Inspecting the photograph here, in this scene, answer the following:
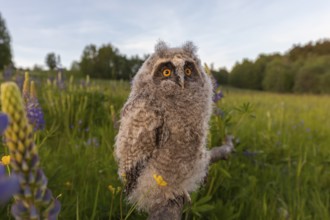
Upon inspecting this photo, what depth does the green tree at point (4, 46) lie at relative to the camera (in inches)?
1491

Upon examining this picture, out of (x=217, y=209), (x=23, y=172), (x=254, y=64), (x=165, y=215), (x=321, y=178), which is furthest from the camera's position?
(x=254, y=64)

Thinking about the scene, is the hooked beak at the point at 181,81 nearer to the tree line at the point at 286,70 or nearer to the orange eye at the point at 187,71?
the orange eye at the point at 187,71

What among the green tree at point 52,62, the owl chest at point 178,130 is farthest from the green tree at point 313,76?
the owl chest at point 178,130

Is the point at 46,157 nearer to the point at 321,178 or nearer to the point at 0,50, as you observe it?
the point at 321,178

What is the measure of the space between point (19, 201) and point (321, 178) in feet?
14.0

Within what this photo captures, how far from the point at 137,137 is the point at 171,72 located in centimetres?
49

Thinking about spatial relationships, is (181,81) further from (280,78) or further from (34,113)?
(280,78)

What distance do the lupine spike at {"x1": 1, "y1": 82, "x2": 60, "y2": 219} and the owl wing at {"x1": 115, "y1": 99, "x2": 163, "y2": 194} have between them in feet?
4.22

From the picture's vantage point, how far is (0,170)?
0.73m

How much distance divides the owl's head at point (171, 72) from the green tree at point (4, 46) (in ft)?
132

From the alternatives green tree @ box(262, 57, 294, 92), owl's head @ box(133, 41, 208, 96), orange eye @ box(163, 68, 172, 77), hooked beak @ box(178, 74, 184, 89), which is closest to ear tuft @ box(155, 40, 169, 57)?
owl's head @ box(133, 41, 208, 96)

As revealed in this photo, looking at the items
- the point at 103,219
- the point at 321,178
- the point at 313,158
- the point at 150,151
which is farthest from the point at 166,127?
the point at 313,158

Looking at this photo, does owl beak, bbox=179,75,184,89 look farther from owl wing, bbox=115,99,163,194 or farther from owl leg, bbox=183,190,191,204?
owl leg, bbox=183,190,191,204

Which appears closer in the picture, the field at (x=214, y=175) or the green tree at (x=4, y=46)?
the field at (x=214, y=175)
